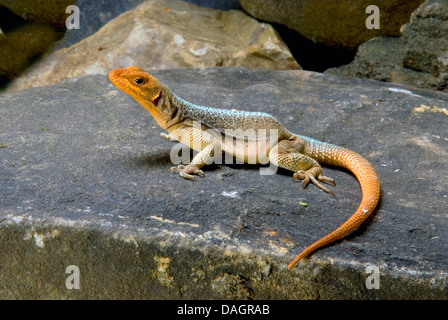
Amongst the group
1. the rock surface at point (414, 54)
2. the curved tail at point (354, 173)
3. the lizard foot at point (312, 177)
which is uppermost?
the rock surface at point (414, 54)

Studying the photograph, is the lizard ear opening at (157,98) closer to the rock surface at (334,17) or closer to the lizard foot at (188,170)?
the lizard foot at (188,170)

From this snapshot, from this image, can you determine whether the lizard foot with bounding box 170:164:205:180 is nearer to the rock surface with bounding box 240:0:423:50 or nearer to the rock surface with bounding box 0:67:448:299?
the rock surface with bounding box 0:67:448:299

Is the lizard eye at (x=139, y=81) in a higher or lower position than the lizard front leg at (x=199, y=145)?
higher

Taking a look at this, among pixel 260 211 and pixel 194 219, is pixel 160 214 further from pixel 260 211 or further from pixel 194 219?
pixel 260 211

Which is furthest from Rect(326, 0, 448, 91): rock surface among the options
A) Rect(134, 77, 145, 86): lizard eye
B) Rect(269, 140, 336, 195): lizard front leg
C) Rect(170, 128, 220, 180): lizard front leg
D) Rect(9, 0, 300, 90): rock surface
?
Rect(134, 77, 145, 86): lizard eye

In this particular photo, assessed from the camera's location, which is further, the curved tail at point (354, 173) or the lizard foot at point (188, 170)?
the lizard foot at point (188, 170)

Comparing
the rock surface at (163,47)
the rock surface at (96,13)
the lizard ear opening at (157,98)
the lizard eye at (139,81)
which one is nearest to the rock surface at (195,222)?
the lizard ear opening at (157,98)

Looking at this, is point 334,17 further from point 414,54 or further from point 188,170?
point 188,170
